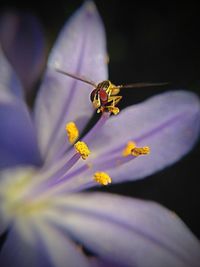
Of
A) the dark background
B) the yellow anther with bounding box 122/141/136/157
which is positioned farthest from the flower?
the dark background

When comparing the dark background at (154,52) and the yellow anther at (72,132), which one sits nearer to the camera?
the yellow anther at (72,132)

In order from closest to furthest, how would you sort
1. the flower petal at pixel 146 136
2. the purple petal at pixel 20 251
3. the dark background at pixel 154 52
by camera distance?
the purple petal at pixel 20 251 → the flower petal at pixel 146 136 → the dark background at pixel 154 52

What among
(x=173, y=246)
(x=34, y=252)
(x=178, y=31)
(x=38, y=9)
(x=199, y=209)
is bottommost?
(x=34, y=252)

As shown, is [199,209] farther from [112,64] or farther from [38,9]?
[38,9]

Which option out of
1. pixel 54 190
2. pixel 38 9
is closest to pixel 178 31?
pixel 38 9

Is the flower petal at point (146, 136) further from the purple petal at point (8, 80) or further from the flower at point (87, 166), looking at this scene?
the purple petal at point (8, 80)

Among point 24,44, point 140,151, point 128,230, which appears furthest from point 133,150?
point 24,44

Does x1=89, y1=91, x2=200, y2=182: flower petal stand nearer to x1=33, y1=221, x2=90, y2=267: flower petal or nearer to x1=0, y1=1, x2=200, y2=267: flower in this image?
x1=0, y1=1, x2=200, y2=267: flower

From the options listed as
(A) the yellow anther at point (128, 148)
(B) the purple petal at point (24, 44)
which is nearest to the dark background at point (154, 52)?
(B) the purple petal at point (24, 44)
